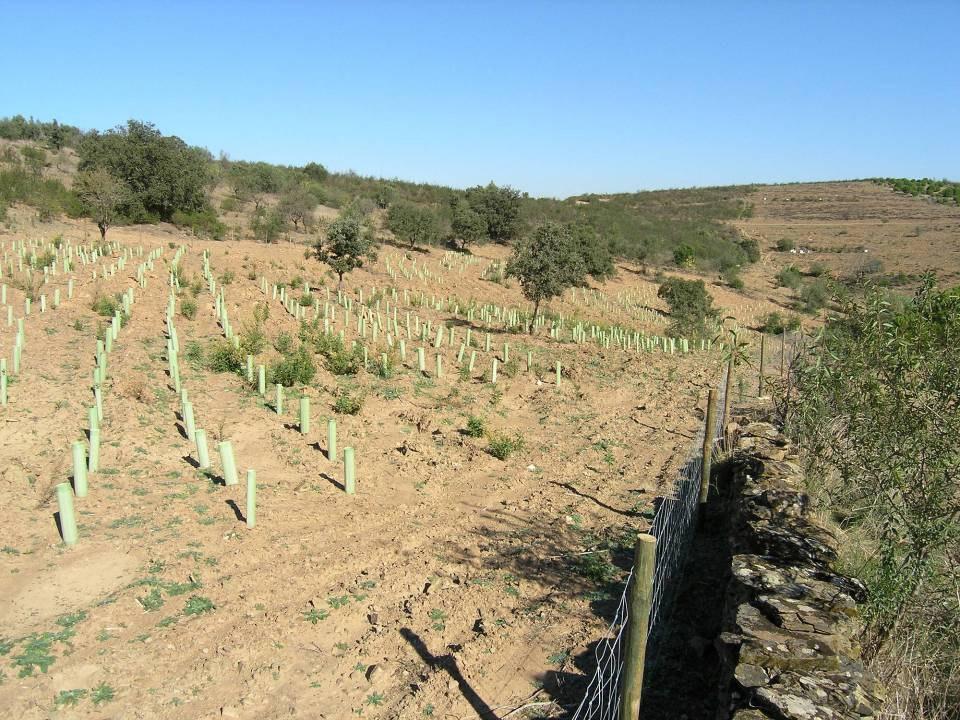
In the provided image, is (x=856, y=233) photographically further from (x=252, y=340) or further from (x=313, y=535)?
(x=313, y=535)

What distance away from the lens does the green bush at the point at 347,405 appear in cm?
1219

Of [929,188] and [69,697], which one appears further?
[929,188]

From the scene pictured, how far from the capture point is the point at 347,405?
1218 centimetres

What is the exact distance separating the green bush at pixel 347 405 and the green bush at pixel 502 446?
8.84 ft

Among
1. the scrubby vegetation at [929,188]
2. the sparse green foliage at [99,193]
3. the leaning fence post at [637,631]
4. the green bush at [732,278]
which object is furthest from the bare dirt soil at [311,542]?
Answer: the scrubby vegetation at [929,188]

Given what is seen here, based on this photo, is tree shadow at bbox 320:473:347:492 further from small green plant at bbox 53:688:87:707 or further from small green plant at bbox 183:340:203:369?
small green plant at bbox 183:340:203:369

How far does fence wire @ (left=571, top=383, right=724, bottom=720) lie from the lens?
4688mm

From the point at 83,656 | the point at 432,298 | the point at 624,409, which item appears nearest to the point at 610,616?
the point at 83,656

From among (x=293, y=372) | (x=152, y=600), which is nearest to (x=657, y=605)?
(x=152, y=600)

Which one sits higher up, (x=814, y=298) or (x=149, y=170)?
(x=149, y=170)

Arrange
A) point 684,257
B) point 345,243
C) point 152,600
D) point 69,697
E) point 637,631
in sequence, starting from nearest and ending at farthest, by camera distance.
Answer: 1. point 637,631
2. point 69,697
3. point 152,600
4. point 345,243
5. point 684,257

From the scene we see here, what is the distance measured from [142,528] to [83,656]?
229cm

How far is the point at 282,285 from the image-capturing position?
2284 cm

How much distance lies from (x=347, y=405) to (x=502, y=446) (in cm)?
314
